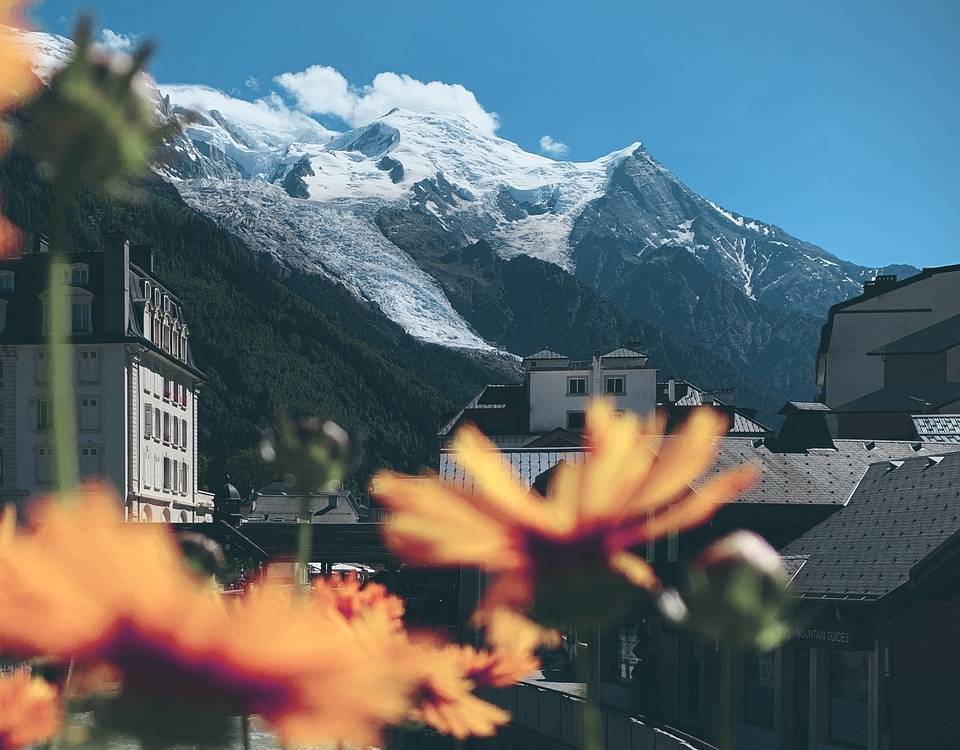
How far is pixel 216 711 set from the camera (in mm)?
682

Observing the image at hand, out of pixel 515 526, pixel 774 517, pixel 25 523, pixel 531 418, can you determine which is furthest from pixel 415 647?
pixel 531 418

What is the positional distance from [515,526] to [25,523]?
356 millimetres

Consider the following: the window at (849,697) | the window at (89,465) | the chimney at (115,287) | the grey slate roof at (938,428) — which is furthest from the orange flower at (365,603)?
the grey slate roof at (938,428)

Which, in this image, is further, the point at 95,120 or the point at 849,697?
the point at 849,697

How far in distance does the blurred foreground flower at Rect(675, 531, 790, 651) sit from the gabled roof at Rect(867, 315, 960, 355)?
60.4 m

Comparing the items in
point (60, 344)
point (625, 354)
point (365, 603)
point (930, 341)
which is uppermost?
→ point (625, 354)

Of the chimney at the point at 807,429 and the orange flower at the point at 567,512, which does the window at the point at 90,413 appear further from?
the chimney at the point at 807,429

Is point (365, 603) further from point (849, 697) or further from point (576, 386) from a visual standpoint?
point (576, 386)

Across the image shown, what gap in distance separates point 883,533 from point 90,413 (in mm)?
23908

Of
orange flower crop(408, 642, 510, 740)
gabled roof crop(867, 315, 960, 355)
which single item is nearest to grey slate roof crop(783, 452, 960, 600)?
orange flower crop(408, 642, 510, 740)

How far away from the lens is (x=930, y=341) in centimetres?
6006

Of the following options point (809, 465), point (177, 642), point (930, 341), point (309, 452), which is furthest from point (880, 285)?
point (177, 642)

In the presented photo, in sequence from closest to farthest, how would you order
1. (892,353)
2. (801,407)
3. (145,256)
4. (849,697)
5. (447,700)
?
(447,700), (849,697), (801,407), (145,256), (892,353)

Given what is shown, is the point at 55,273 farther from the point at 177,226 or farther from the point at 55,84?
Result: the point at 177,226
